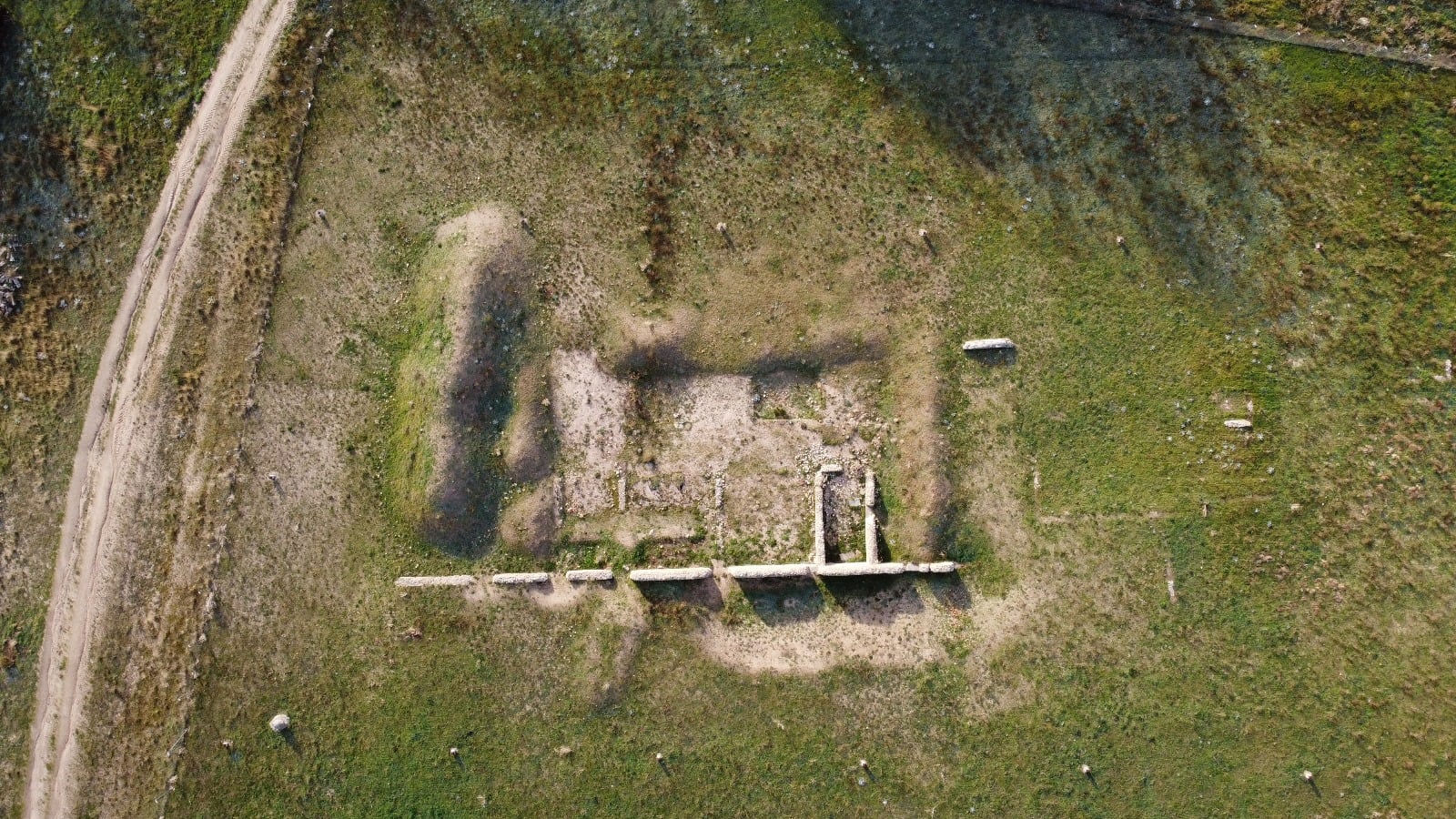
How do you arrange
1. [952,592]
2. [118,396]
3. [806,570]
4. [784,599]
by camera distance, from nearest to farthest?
[806,570], [952,592], [784,599], [118,396]

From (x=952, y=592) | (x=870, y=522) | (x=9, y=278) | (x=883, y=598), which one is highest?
(x=9, y=278)

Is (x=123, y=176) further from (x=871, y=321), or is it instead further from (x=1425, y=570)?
(x=1425, y=570)

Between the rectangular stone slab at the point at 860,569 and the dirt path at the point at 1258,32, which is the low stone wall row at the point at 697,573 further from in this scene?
the dirt path at the point at 1258,32

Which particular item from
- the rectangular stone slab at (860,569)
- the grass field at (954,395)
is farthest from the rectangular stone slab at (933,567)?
the grass field at (954,395)

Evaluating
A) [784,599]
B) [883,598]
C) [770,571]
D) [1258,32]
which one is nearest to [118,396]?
[770,571]

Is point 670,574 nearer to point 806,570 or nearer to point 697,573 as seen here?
point 697,573

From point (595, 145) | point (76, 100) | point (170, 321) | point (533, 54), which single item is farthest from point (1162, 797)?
point (76, 100)

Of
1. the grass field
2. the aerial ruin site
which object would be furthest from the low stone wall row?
the grass field
